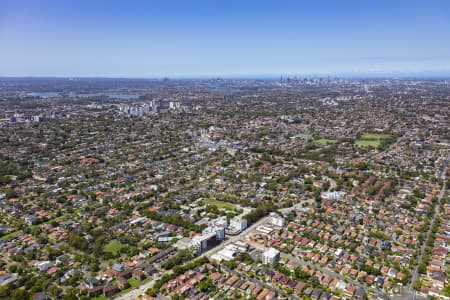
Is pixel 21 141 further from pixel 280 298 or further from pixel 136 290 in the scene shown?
pixel 280 298

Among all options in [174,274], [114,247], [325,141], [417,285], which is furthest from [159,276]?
[325,141]

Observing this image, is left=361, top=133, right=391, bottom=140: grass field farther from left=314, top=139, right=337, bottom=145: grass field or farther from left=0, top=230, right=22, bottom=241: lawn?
left=0, top=230, right=22, bottom=241: lawn

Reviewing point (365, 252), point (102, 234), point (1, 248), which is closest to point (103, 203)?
point (102, 234)

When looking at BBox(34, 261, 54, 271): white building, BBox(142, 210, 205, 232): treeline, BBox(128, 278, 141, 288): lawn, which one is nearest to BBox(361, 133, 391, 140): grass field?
BBox(142, 210, 205, 232): treeline

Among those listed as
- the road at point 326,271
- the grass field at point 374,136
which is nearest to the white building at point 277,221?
the road at point 326,271

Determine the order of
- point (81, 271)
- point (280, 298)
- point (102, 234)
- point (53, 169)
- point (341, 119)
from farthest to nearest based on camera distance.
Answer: point (341, 119) < point (53, 169) < point (102, 234) < point (81, 271) < point (280, 298)

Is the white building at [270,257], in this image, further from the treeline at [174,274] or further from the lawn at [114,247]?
the lawn at [114,247]
